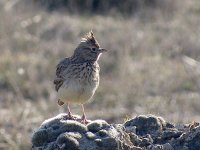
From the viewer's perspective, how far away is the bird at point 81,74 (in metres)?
7.06

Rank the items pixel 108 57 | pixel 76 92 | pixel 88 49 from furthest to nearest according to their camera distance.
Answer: pixel 108 57 → pixel 88 49 → pixel 76 92

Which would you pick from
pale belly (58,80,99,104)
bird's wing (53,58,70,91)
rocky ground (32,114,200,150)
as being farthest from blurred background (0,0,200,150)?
rocky ground (32,114,200,150)

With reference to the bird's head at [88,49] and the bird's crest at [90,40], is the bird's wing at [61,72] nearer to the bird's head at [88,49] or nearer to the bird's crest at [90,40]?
the bird's head at [88,49]

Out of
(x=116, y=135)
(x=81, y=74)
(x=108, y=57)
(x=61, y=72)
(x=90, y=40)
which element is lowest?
(x=116, y=135)

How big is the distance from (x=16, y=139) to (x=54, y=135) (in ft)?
20.7

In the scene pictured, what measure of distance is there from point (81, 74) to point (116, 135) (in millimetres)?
1857

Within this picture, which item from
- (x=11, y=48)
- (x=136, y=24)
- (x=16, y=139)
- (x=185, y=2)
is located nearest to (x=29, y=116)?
(x=16, y=139)

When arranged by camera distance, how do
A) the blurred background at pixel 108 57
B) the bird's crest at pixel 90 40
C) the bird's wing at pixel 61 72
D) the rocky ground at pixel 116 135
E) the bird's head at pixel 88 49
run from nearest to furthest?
the rocky ground at pixel 116 135 < the bird's crest at pixel 90 40 < the bird's head at pixel 88 49 < the bird's wing at pixel 61 72 < the blurred background at pixel 108 57

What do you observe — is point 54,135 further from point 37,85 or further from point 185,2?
point 185,2

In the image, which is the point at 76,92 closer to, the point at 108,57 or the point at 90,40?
the point at 90,40

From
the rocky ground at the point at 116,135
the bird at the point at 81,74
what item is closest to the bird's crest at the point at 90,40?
the bird at the point at 81,74

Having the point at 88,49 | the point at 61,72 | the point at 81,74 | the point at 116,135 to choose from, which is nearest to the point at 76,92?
the point at 81,74

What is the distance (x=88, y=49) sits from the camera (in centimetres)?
Result: 723

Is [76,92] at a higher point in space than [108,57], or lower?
lower
